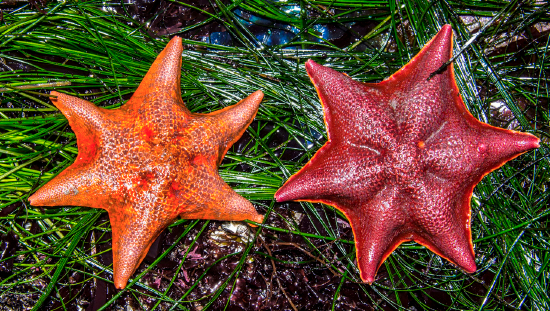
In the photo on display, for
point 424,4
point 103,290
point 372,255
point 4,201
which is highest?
point 424,4

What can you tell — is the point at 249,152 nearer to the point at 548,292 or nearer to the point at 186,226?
the point at 186,226

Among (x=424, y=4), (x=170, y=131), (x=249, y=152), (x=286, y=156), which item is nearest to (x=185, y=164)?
(x=170, y=131)

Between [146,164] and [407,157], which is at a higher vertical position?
[407,157]
